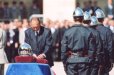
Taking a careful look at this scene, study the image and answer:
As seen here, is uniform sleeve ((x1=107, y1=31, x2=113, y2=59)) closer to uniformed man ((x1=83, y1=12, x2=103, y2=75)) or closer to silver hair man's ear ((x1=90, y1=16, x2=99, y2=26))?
silver hair man's ear ((x1=90, y1=16, x2=99, y2=26))

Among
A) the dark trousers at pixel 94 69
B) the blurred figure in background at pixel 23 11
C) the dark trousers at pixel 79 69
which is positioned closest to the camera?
the dark trousers at pixel 79 69

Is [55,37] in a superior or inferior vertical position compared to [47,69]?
inferior

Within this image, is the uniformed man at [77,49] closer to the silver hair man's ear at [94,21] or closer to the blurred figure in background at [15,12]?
the silver hair man's ear at [94,21]

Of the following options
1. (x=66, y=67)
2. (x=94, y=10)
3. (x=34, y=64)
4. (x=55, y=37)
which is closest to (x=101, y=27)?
(x=94, y=10)

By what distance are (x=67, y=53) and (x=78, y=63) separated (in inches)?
13.2

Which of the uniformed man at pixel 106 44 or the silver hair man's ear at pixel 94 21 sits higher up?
the silver hair man's ear at pixel 94 21

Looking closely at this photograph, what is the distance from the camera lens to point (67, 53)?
1439 cm

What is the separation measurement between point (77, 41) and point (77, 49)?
0.18 meters

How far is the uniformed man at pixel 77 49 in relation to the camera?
1427cm

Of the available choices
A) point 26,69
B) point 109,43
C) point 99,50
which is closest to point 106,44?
point 109,43

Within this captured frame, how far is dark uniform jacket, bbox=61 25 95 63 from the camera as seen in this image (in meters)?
14.3

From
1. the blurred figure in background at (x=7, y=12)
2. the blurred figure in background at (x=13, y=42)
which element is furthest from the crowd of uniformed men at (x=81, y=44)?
the blurred figure in background at (x=7, y=12)

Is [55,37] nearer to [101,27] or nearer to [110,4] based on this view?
[110,4]

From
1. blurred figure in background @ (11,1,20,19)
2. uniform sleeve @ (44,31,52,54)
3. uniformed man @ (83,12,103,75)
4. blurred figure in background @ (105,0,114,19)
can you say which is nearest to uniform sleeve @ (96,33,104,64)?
uniformed man @ (83,12,103,75)
